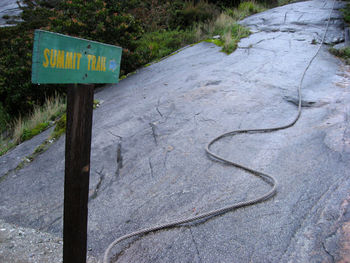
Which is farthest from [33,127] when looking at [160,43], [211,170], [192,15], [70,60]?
[192,15]

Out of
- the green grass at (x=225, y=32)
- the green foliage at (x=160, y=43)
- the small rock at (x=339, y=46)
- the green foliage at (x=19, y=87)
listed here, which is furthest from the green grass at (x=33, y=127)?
the small rock at (x=339, y=46)

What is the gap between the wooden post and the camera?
61.9 inches

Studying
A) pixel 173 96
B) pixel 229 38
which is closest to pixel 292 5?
pixel 229 38

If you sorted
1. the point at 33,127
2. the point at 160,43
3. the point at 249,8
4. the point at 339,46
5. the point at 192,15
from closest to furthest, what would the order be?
the point at 33,127, the point at 339,46, the point at 160,43, the point at 192,15, the point at 249,8

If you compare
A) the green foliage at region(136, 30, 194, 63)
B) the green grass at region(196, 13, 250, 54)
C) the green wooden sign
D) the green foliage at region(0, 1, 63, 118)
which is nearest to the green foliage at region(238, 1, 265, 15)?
the green grass at region(196, 13, 250, 54)

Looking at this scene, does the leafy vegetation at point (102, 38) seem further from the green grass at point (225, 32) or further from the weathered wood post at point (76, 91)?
the weathered wood post at point (76, 91)

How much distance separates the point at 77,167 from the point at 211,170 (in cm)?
188

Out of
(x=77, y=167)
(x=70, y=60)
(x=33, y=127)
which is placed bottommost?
(x=33, y=127)

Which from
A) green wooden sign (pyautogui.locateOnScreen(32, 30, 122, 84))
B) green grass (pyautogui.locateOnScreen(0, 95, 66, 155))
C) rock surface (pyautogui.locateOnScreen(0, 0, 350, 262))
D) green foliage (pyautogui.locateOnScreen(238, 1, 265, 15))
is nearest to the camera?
green wooden sign (pyautogui.locateOnScreen(32, 30, 122, 84))

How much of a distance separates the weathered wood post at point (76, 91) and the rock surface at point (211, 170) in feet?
2.37

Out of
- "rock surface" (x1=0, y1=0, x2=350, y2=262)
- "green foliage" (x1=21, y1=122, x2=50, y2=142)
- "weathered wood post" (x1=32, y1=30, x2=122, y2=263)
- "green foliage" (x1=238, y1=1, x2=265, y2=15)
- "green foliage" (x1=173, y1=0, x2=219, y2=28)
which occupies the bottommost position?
"green foliage" (x1=21, y1=122, x2=50, y2=142)

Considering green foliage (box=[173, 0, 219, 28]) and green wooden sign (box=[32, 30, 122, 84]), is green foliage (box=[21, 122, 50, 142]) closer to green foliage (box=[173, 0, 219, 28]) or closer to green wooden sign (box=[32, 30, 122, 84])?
green wooden sign (box=[32, 30, 122, 84])

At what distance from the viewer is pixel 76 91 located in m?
1.55

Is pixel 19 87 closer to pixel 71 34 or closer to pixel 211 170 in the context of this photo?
pixel 71 34
